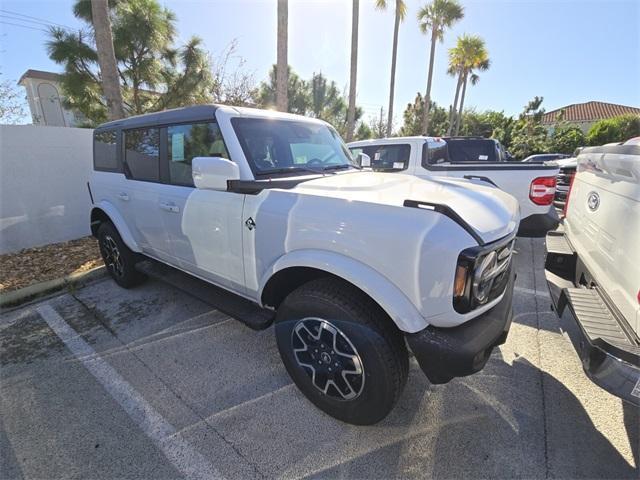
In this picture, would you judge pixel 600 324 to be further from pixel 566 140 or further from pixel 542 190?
pixel 566 140

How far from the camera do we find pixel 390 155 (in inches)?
233

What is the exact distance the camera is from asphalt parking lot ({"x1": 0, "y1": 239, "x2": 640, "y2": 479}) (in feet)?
5.67

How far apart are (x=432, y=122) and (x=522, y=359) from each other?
38549mm

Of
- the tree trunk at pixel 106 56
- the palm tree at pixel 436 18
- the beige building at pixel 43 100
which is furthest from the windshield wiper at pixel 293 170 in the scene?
the beige building at pixel 43 100

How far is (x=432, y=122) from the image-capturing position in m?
36.4

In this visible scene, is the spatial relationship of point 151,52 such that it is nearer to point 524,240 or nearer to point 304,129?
point 304,129

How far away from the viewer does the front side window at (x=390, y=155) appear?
5672 mm

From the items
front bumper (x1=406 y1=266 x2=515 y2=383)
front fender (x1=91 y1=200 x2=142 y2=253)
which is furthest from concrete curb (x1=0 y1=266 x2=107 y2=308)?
front bumper (x1=406 y1=266 x2=515 y2=383)

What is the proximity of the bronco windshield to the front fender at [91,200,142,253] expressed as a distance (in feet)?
6.46

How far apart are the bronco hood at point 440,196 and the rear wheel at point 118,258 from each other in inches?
105

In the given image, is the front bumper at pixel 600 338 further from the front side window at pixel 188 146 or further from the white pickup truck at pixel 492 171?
the front side window at pixel 188 146

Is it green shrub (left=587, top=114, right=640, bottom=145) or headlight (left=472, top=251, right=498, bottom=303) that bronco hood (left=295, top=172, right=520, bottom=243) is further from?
green shrub (left=587, top=114, right=640, bottom=145)

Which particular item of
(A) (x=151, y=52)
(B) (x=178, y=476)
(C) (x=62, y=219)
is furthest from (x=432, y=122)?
(B) (x=178, y=476)

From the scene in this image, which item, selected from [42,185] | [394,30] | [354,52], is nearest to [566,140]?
[394,30]
